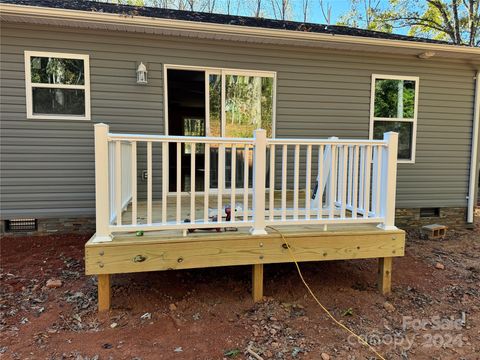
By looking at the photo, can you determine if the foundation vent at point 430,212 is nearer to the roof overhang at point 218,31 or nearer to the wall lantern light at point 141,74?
the roof overhang at point 218,31

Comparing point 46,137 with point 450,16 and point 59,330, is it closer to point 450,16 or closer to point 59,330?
point 59,330

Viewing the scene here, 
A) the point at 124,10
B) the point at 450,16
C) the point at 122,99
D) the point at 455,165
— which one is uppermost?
the point at 450,16

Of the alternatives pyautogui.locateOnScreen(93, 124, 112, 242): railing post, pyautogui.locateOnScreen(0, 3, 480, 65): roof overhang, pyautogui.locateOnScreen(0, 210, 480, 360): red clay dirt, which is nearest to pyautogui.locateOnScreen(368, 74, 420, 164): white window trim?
pyautogui.locateOnScreen(0, 3, 480, 65): roof overhang

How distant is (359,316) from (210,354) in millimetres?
1329

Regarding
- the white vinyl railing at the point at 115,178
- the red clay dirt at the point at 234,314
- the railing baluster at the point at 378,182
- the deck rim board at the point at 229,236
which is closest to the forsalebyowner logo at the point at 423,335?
the red clay dirt at the point at 234,314

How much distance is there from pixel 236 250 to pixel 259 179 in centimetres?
65

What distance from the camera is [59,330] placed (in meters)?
2.43

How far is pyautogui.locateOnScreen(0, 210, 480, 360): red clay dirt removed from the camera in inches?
89.0

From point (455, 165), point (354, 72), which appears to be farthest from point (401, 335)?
point (455, 165)

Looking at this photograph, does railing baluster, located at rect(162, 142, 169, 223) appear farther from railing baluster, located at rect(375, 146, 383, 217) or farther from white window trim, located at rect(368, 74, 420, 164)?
white window trim, located at rect(368, 74, 420, 164)

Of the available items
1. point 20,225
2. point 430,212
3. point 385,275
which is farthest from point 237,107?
point 430,212

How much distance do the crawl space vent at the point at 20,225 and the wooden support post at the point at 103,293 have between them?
259 cm

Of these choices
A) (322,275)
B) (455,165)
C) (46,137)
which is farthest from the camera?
(455,165)

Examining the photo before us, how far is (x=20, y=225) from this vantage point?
178 inches
